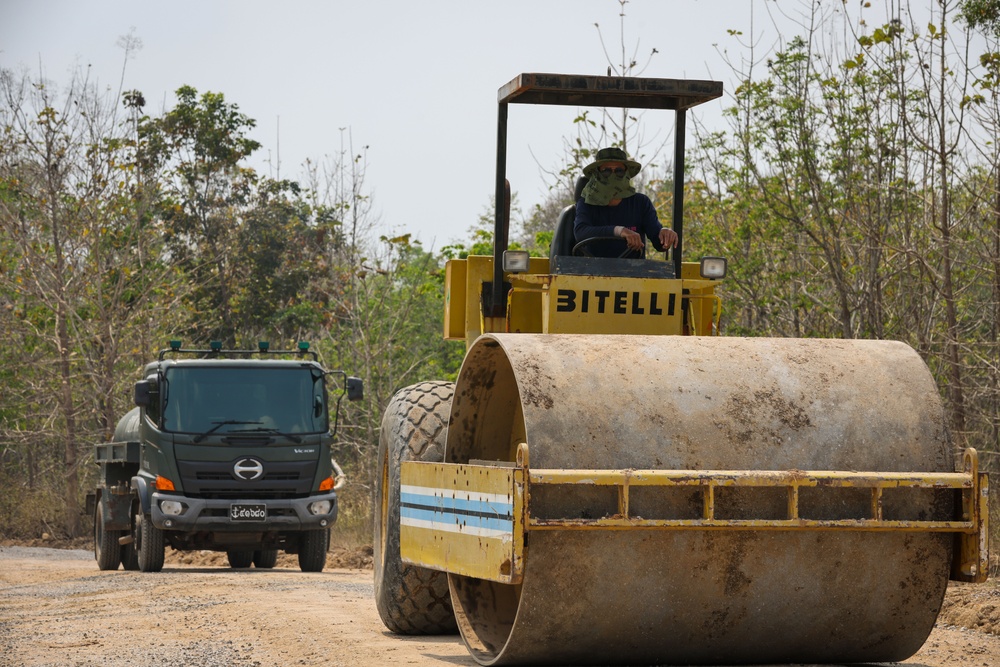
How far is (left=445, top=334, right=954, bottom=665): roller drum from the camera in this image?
5.91 m

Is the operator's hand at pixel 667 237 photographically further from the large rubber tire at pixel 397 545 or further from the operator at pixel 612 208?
the large rubber tire at pixel 397 545

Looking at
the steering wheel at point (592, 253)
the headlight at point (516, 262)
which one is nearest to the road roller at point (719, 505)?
the headlight at point (516, 262)

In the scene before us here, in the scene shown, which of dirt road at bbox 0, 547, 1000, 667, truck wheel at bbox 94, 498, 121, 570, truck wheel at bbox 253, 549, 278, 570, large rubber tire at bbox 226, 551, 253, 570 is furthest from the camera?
large rubber tire at bbox 226, 551, 253, 570

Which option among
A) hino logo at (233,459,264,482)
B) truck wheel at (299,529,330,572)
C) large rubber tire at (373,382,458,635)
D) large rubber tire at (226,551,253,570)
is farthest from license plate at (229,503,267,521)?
large rubber tire at (373,382,458,635)

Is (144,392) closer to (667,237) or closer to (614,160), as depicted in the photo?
(614,160)

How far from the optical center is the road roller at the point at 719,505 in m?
5.85

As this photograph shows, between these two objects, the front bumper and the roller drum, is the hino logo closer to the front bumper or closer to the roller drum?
the front bumper

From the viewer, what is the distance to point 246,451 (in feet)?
51.7

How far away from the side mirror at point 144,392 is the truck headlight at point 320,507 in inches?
81.2

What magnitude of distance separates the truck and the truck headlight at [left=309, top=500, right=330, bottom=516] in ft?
0.05

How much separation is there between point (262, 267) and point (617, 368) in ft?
83.9

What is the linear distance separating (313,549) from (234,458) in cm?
136

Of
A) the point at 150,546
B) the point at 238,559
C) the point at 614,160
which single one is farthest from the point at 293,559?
the point at 614,160

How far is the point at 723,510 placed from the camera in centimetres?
593
